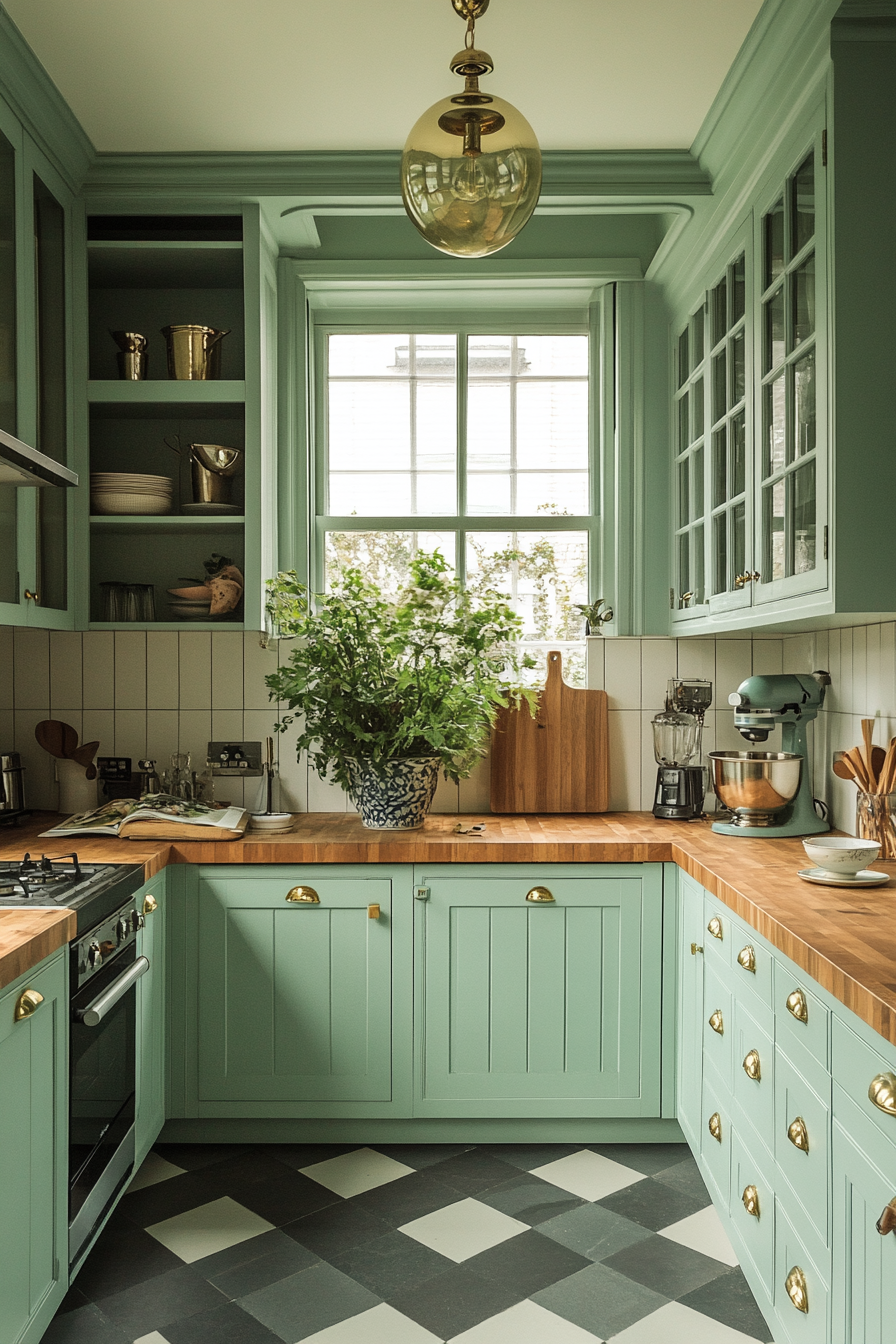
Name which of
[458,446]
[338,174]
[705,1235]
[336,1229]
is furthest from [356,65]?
[705,1235]

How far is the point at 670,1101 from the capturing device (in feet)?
8.89

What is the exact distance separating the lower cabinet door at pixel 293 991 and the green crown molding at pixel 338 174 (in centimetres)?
188

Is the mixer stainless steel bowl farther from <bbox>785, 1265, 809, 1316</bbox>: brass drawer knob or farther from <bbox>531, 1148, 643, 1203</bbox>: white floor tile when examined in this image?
<bbox>785, 1265, 809, 1316</bbox>: brass drawer knob

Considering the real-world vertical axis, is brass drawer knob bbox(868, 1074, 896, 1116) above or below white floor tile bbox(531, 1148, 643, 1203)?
above

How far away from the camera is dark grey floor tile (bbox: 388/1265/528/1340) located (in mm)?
1998

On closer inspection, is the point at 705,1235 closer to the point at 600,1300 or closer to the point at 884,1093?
the point at 600,1300

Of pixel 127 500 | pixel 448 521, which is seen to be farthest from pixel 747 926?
pixel 127 500

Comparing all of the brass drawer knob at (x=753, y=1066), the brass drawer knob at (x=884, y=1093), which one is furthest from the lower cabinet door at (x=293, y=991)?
the brass drawer knob at (x=884, y=1093)

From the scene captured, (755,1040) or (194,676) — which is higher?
(194,676)

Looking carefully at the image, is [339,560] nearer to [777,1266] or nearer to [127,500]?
[127,500]

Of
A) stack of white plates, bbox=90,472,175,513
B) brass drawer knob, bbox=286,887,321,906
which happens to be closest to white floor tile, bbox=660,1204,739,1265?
brass drawer knob, bbox=286,887,321,906

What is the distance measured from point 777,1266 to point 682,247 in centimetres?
253

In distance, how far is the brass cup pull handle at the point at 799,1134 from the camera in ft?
5.35

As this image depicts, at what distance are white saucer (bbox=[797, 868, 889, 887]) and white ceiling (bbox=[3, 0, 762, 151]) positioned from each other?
1.81 m
